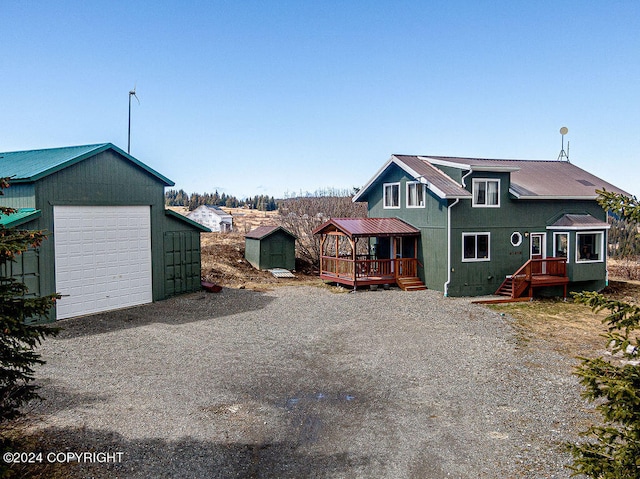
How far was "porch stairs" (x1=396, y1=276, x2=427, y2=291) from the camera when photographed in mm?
21406

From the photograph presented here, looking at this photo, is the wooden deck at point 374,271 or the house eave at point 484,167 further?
the wooden deck at point 374,271

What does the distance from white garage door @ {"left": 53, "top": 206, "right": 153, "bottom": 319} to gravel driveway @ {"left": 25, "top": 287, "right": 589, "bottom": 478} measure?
2.75 ft

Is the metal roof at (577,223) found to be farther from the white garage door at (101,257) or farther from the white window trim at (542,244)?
the white garage door at (101,257)

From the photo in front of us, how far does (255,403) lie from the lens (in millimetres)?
8930

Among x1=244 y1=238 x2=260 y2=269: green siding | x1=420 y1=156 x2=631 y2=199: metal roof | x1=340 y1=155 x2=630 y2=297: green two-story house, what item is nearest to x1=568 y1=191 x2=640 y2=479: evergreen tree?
x1=340 y1=155 x2=630 y2=297: green two-story house

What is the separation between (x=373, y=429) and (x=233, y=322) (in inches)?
320

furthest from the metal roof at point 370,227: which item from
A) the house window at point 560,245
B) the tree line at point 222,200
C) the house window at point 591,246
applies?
the tree line at point 222,200

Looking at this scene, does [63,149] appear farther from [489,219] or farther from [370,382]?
[489,219]

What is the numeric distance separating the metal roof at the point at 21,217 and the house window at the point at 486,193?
1573 cm

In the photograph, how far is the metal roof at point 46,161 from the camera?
14195 mm

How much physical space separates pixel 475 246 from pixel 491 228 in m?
1.07

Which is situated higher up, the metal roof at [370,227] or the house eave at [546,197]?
the house eave at [546,197]

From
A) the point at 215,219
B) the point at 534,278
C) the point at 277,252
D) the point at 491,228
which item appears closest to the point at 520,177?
the point at 491,228

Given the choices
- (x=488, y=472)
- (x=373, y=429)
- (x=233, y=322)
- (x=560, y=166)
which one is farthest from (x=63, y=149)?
(x=560, y=166)
